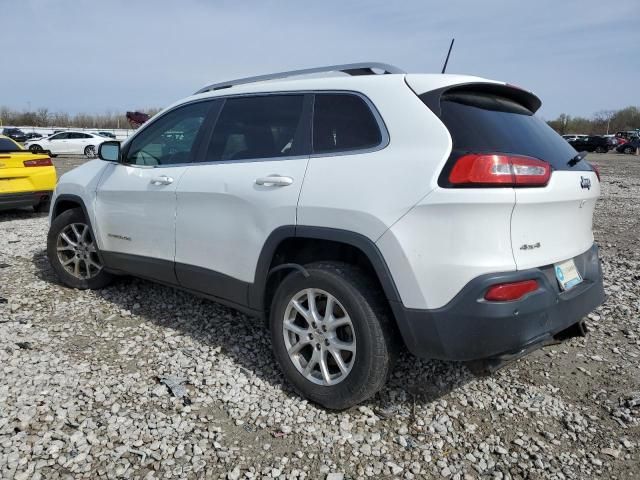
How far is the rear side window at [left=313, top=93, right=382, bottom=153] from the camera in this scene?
8.66ft

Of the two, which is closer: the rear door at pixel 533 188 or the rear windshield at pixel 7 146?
the rear door at pixel 533 188

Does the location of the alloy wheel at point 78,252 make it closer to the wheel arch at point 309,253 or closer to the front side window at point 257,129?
the front side window at point 257,129

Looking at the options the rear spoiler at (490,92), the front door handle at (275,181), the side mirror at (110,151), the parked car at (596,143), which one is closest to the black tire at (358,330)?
the front door handle at (275,181)

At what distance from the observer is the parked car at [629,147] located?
38.0m

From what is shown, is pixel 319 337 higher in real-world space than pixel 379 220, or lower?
lower

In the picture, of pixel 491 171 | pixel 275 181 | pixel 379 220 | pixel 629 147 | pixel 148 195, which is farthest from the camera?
pixel 629 147

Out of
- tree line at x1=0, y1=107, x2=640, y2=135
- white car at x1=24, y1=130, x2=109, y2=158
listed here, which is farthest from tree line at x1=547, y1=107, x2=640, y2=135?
white car at x1=24, y1=130, x2=109, y2=158

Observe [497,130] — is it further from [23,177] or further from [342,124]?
[23,177]

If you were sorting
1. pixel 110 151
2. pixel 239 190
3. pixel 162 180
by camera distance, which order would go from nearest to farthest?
1. pixel 239 190
2. pixel 162 180
3. pixel 110 151

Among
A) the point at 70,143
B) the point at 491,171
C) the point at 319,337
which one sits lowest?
the point at 319,337

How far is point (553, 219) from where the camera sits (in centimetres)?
249

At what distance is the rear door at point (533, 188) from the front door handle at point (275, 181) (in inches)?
37.1

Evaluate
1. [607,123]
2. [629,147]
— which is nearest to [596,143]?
[629,147]

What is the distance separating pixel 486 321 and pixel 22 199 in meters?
8.12
